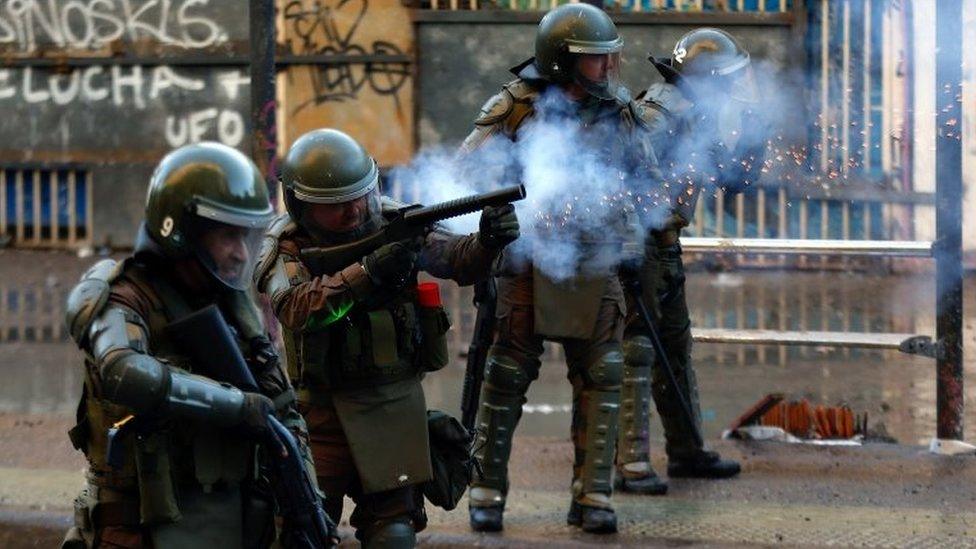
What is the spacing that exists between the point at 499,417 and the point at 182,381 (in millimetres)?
2740

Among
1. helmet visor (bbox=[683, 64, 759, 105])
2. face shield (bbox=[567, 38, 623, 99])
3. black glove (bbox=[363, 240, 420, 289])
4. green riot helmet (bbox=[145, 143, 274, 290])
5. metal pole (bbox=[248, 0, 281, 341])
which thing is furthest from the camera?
metal pole (bbox=[248, 0, 281, 341])

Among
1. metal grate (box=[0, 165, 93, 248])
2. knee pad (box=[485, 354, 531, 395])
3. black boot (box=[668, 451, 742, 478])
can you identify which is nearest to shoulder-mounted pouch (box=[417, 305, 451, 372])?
knee pad (box=[485, 354, 531, 395])

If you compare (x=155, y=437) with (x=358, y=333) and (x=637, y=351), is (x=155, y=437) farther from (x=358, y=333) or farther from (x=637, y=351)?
(x=637, y=351)

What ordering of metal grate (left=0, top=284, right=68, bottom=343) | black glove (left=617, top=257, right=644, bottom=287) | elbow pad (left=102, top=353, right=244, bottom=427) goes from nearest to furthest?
1. elbow pad (left=102, top=353, right=244, bottom=427)
2. black glove (left=617, top=257, right=644, bottom=287)
3. metal grate (left=0, top=284, right=68, bottom=343)

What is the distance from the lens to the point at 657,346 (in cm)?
725

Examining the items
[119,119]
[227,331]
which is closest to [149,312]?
[227,331]

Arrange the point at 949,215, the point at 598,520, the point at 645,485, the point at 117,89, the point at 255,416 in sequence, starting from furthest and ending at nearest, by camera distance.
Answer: the point at 117,89, the point at 949,215, the point at 645,485, the point at 598,520, the point at 255,416

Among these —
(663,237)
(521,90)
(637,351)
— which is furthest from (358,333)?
(663,237)

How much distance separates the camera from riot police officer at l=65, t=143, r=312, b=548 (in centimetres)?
402

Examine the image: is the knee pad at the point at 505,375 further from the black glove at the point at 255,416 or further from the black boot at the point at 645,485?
the black glove at the point at 255,416

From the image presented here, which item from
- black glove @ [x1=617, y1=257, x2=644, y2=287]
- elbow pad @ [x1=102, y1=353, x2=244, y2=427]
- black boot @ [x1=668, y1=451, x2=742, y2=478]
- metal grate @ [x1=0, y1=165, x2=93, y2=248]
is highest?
metal grate @ [x1=0, y1=165, x2=93, y2=248]

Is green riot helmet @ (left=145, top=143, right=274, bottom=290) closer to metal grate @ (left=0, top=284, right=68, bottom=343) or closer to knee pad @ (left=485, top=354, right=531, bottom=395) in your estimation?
knee pad @ (left=485, top=354, right=531, bottom=395)

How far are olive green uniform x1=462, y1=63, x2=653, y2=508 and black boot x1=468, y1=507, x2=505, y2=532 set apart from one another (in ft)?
0.07

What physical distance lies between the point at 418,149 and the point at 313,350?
990 centimetres
